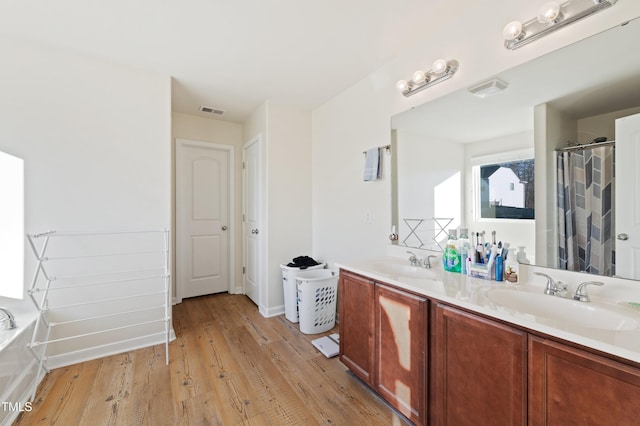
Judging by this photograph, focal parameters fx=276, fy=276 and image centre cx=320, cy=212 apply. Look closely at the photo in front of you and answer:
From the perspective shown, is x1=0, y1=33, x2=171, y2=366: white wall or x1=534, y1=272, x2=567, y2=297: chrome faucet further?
x1=0, y1=33, x2=171, y2=366: white wall

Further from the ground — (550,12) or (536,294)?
(550,12)

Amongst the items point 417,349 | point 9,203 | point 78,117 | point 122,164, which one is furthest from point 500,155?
point 9,203

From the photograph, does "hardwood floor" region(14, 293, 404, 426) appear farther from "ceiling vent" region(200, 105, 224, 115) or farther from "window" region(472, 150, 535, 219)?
"ceiling vent" region(200, 105, 224, 115)

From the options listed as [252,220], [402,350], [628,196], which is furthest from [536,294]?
[252,220]

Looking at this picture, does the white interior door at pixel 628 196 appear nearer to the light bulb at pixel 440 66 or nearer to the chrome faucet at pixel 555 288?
the chrome faucet at pixel 555 288

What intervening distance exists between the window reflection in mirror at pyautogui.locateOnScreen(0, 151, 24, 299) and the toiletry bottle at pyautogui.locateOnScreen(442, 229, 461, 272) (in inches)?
119

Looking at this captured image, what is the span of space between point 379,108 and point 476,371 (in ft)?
6.64

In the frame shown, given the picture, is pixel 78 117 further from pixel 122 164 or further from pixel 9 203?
pixel 9 203

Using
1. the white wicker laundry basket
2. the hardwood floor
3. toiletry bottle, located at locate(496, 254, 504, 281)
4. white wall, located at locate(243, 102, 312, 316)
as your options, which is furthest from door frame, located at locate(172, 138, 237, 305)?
toiletry bottle, located at locate(496, 254, 504, 281)

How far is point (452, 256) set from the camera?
1758 mm

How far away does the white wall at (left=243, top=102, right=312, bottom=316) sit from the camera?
3148 mm

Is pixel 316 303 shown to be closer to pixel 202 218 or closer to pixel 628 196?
pixel 202 218

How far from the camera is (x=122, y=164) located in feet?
7.82

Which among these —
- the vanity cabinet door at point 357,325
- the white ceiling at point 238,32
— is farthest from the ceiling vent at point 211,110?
the vanity cabinet door at point 357,325
